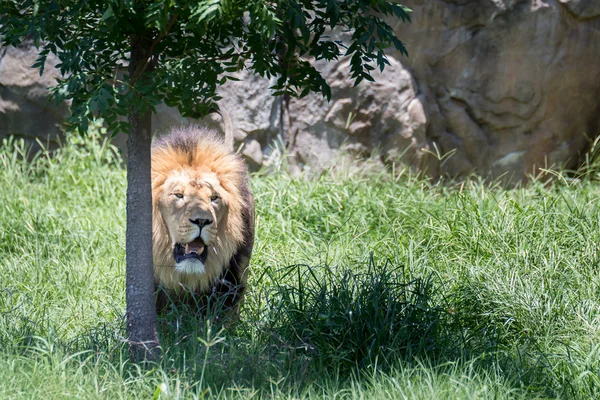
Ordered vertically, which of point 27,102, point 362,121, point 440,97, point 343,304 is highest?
point 27,102

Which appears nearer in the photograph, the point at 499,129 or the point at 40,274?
the point at 40,274

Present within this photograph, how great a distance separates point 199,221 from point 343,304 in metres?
0.90

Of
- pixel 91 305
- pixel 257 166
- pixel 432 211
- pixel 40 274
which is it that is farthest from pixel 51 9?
pixel 257 166

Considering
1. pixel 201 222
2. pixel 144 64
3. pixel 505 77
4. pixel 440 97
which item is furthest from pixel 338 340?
pixel 505 77

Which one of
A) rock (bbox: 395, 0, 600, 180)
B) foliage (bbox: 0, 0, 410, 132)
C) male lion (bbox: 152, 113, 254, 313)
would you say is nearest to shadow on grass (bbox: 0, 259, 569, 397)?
male lion (bbox: 152, 113, 254, 313)

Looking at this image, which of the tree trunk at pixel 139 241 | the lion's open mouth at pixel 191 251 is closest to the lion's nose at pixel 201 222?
the lion's open mouth at pixel 191 251

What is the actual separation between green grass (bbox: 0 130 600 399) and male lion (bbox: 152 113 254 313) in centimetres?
23

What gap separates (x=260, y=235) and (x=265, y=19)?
3.14 metres

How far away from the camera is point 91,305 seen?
4.48 metres

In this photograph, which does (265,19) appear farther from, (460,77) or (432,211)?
(460,77)

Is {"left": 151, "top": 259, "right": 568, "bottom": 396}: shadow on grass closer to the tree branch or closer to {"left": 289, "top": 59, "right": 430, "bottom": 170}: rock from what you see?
the tree branch

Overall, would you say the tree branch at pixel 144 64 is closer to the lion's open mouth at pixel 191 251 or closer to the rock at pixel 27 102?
the lion's open mouth at pixel 191 251

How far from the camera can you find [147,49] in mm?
3412

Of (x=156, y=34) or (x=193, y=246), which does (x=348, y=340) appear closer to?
(x=193, y=246)
